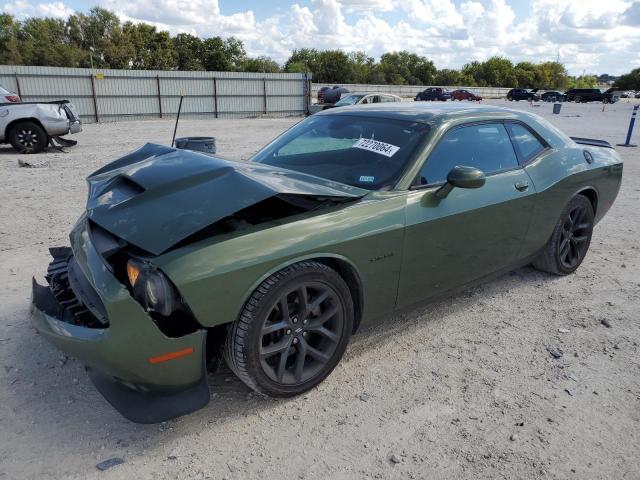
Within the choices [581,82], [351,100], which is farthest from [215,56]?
[581,82]

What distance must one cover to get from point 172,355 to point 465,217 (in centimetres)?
200

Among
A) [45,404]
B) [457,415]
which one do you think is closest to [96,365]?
[45,404]

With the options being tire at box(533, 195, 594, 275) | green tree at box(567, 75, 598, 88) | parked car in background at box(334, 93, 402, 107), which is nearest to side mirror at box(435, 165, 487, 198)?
tire at box(533, 195, 594, 275)

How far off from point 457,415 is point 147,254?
1786mm

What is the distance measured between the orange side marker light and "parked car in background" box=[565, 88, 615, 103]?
62.4 meters

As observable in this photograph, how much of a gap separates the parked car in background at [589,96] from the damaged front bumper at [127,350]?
62.4 metres

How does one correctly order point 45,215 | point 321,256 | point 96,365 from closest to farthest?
point 96,365
point 321,256
point 45,215

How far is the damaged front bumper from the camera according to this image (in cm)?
213

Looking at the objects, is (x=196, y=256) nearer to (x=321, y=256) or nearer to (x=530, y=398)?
(x=321, y=256)

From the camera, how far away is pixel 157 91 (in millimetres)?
23406

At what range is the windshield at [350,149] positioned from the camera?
3.10 m

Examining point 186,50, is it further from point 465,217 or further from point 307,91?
point 465,217

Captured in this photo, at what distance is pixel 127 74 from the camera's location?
2256 cm

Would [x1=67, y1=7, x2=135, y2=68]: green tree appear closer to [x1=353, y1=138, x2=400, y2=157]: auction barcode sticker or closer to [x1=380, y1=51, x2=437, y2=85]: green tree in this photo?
[x1=380, y1=51, x2=437, y2=85]: green tree
